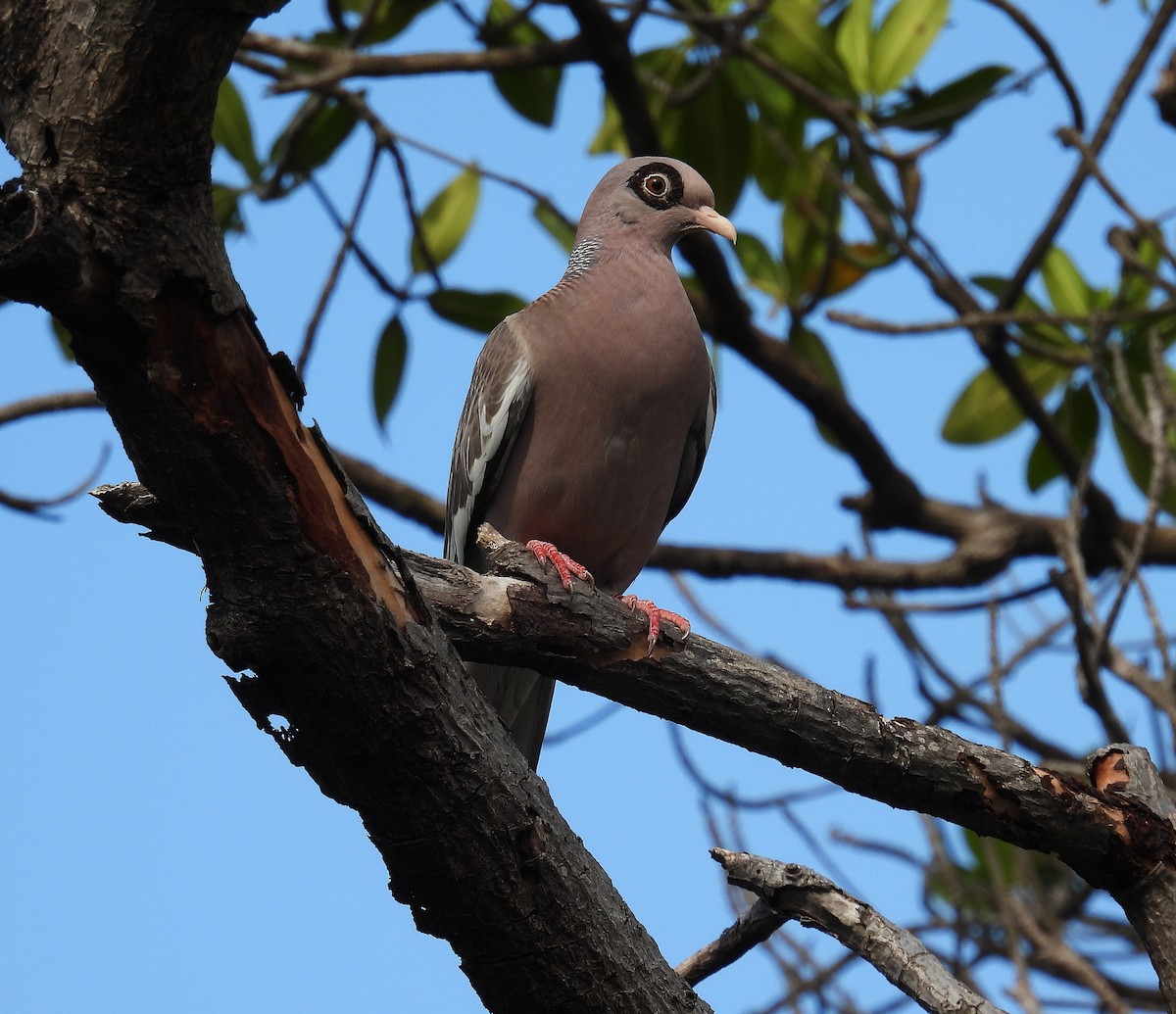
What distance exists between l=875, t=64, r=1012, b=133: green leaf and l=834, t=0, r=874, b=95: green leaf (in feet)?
0.68

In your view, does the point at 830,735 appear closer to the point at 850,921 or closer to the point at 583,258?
the point at 850,921

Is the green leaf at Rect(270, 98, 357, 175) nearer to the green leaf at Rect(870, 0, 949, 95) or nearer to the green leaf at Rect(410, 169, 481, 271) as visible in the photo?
the green leaf at Rect(410, 169, 481, 271)

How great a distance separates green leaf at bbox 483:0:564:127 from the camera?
6.65 m

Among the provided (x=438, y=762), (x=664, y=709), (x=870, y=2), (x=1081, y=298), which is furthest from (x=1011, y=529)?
(x=438, y=762)

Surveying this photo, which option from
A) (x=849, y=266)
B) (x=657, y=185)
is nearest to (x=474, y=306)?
(x=657, y=185)

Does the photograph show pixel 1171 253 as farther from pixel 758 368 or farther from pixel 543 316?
pixel 543 316

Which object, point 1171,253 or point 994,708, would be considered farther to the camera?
point 1171,253

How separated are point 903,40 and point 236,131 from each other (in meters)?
3.33

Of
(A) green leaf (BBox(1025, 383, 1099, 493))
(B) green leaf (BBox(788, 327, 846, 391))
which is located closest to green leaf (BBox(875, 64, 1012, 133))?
(B) green leaf (BBox(788, 327, 846, 391))

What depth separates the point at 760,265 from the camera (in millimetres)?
7215

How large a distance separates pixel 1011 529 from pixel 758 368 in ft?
5.08

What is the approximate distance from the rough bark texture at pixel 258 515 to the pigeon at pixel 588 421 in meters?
1.63

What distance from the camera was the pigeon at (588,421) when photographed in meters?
4.67

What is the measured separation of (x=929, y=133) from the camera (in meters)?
6.58
